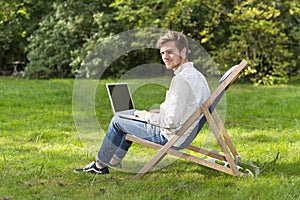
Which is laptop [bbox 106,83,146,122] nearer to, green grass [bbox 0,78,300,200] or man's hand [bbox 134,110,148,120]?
man's hand [bbox 134,110,148,120]

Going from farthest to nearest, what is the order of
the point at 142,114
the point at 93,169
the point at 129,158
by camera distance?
1. the point at 129,158
2. the point at 93,169
3. the point at 142,114

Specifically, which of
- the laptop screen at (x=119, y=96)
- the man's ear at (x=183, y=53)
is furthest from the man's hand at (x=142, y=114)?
the man's ear at (x=183, y=53)

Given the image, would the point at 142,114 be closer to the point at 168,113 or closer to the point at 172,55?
the point at 168,113

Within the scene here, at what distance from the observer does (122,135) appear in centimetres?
441

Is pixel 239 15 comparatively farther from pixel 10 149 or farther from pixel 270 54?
pixel 10 149

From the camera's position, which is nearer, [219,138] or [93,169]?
[219,138]

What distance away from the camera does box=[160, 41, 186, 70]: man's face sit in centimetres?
418

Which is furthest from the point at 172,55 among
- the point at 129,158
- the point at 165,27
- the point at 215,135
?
the point at 165,27

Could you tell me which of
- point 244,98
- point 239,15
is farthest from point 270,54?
point 244,98

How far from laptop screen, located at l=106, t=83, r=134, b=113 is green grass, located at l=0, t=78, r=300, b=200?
0.53 metres

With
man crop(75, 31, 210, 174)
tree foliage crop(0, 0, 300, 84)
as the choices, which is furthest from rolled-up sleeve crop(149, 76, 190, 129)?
tree foliage crop(0, 0, 300, 84)

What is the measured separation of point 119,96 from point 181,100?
32.8 inches

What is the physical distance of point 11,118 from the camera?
7281mm

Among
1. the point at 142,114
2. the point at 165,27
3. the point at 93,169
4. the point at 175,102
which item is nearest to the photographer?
the point at 175,102
